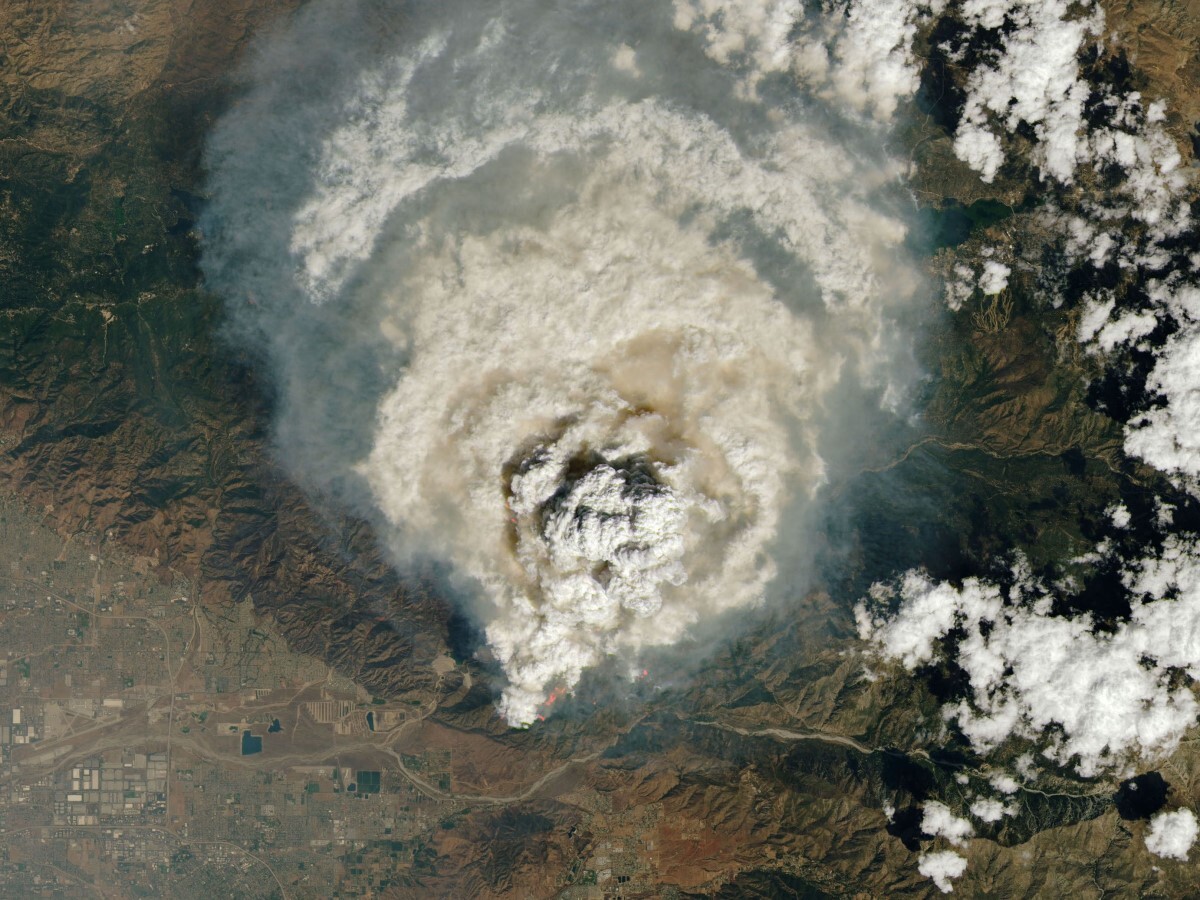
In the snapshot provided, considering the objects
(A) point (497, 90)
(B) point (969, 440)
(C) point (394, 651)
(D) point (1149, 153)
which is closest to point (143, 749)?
(C) point (394, 651)

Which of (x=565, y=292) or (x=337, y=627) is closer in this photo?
(x=565, y=292)

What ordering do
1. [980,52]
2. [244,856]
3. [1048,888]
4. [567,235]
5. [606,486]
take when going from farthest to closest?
[244,856] → [1048,888] → [980,52] → [567,235] → [606,486]

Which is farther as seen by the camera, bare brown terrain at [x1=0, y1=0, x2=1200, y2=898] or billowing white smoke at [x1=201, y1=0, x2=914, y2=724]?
bare brown terrain at [x1=0, y1=0, x2=1200, y2=898]

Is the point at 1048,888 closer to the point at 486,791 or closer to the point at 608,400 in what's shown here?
the point at 486,791

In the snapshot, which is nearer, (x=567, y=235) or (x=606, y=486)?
(x=606, y=486)

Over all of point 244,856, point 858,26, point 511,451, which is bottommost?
point 244,856

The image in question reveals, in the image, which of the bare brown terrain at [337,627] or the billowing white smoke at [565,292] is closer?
the billowing white smoke at [565,292]

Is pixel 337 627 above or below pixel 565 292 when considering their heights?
below

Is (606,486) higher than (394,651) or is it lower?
higher
